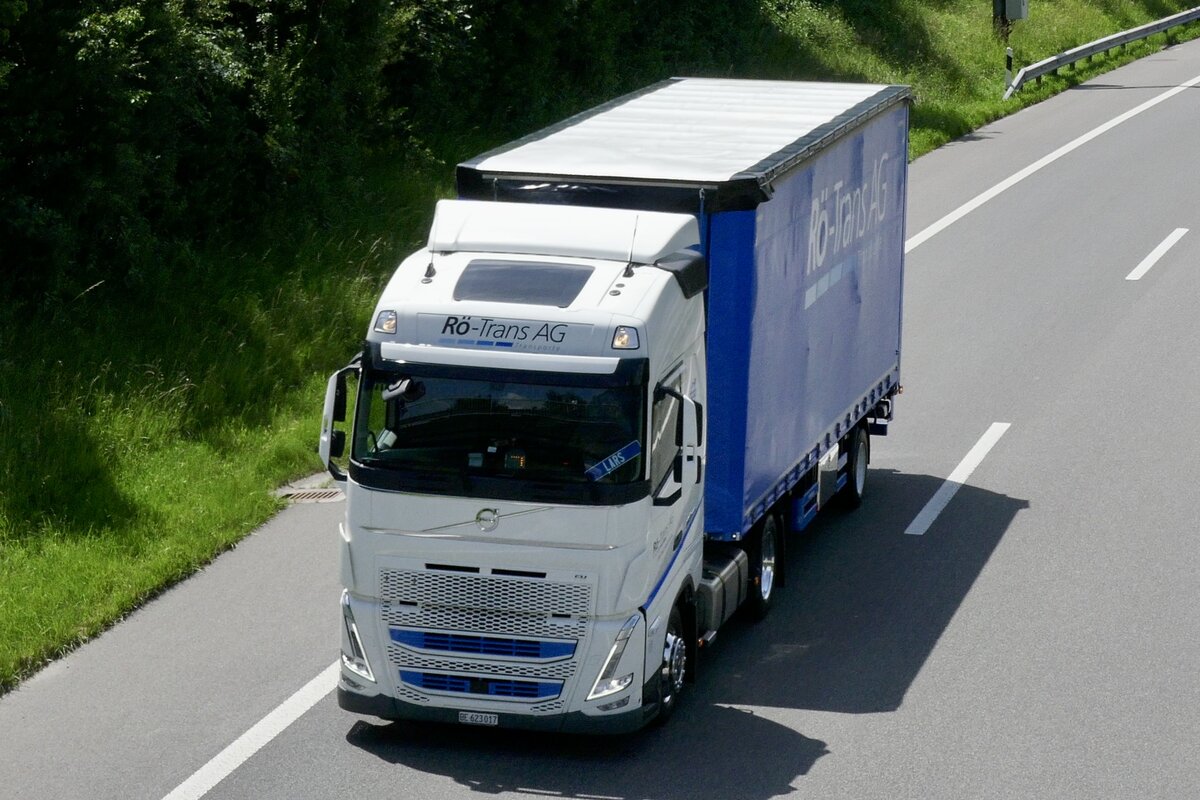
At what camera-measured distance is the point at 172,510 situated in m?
14.2

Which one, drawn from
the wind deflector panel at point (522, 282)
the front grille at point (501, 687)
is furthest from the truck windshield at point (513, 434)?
the front grille at point (501, 687)

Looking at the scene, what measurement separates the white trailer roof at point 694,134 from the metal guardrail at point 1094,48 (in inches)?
859

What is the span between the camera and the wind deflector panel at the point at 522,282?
10.0m

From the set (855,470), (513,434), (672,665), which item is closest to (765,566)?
(672,665)

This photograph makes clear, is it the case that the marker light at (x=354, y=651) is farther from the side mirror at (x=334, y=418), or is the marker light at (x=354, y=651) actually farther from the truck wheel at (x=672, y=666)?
the truck wheel at (x=672, y=666)

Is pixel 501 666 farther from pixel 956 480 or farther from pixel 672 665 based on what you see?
pixel 956 480

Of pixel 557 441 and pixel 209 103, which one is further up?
pixel 209 103

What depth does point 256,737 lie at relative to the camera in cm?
1059

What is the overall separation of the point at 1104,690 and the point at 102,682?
612 centimetres

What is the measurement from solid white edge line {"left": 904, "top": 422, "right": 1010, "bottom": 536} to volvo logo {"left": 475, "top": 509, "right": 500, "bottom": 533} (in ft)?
18.6

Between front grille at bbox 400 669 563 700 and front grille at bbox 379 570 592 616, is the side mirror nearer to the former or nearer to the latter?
front grille at bbox 379 570 592 616

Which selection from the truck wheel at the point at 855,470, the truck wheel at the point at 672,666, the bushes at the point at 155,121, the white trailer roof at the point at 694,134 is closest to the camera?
the truck wheel at the point at 672,666

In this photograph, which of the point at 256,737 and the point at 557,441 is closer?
the point at 557,441

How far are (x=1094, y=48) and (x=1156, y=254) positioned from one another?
16944 millimetres
